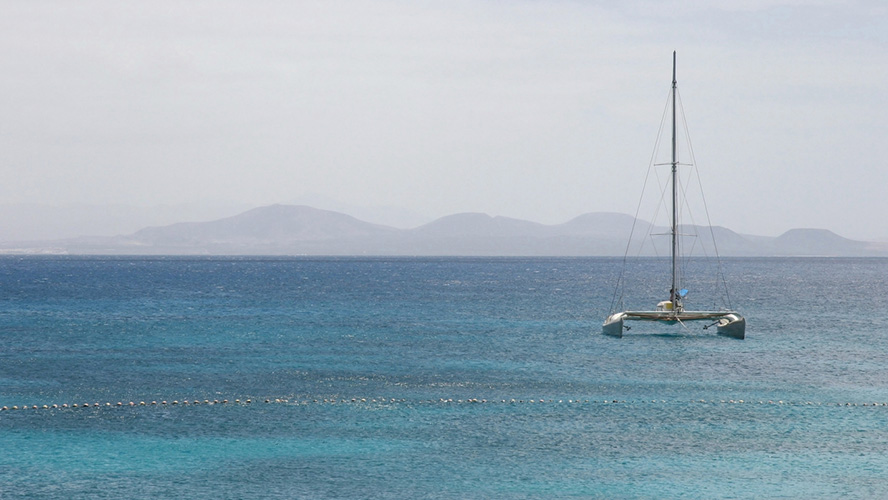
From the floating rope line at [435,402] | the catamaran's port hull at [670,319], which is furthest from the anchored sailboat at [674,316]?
the floating rope line at [435,402]

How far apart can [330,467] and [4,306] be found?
9558 centimetres

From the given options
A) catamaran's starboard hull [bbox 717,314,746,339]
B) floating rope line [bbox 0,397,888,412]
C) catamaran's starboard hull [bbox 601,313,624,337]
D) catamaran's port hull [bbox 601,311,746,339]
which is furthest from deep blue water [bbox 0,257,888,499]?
catamaran's starboard hull [bbox 601,313,624,337]

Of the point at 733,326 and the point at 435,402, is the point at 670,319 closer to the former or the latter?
the point at 733,326

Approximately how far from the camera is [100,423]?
138ft

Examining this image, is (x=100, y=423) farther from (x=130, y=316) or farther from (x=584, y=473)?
(x=130, y=316)

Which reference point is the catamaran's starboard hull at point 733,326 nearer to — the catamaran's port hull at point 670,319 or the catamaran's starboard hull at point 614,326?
the catamaran's port hull at point 670,319

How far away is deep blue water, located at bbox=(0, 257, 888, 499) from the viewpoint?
3350cm

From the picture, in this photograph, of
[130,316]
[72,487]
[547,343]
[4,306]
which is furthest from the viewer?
[4,306]

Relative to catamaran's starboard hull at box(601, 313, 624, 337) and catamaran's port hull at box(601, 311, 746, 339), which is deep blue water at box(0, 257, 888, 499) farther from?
catamaran's starboard hull at box(601, 313, 624, 337)

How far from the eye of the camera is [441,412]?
45219 mm

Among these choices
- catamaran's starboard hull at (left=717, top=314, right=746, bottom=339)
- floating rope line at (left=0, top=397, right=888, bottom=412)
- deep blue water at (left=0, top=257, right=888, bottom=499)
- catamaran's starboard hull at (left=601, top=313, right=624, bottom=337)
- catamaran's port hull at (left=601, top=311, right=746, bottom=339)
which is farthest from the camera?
catamaran's starboard hull at (left=601, top=313, right=624, bottom=337)

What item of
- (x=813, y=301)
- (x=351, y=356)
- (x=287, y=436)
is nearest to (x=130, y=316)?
(x=351, y=356)

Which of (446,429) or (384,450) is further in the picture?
(446,429)

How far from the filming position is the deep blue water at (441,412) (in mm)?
33500
